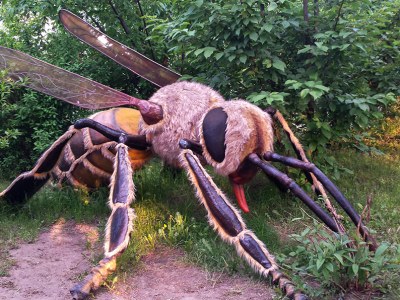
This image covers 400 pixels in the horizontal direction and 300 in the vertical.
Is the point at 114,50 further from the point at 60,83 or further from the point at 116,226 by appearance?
the point at 116,226

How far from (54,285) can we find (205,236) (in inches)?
53.8

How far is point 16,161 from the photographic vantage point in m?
6.62

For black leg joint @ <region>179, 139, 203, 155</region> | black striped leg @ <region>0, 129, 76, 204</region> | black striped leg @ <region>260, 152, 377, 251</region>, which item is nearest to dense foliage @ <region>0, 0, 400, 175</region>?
black striped leg @ <region>0, 129, 76, 204</region>

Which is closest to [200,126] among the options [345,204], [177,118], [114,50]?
[177,118]

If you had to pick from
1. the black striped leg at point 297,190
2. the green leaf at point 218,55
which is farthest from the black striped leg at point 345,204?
the green leaf at point 218,55

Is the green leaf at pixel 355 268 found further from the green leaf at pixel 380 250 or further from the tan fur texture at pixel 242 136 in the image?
the tan fur texture at pixel 242 136

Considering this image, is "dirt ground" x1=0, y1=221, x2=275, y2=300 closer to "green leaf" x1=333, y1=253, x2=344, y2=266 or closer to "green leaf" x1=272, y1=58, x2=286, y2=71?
"green leaf" x1=333, y1=253, x2=344, y2=266

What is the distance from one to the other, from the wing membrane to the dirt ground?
135 centimetres

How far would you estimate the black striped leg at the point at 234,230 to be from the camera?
340cm

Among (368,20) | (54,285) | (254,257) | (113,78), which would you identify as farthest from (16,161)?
(368,20)

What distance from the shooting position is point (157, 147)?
4742mm

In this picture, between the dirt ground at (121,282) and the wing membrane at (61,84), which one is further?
the wing membrane at (61,84)

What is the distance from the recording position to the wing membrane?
476 cm

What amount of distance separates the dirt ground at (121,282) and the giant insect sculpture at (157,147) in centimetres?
25
